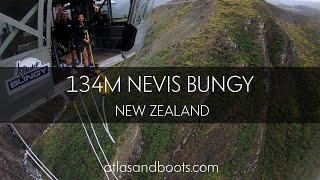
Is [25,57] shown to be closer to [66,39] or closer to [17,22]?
[17,22]

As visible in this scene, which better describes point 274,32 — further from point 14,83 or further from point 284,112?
point 14,83

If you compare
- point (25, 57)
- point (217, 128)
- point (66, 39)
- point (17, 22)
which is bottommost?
point (217, 128)

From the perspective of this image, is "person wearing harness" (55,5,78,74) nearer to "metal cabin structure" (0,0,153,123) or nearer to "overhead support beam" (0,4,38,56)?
"metal cabin structure" (0,0,153,123)

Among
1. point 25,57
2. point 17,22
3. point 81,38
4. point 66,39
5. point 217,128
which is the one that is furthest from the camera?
point 217,128

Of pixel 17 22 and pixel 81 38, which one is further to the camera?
pixel 81 38

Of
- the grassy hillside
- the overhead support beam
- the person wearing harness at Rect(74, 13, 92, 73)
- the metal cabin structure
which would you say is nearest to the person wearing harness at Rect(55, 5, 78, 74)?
the person wearing harness at Rect(74, 13, 92, 73)

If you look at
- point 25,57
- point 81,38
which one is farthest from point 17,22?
point 81,38
